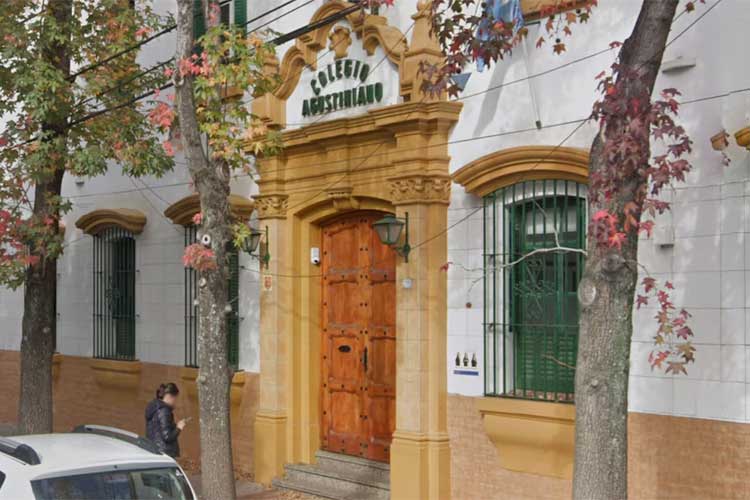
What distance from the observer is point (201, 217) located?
9.71 metres

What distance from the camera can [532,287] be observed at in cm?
1068

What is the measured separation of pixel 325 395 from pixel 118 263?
5.66m

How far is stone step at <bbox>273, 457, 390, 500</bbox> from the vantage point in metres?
12.1

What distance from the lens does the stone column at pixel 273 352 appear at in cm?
1345

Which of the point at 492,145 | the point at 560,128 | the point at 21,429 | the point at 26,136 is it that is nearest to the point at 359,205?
the point at 492,145

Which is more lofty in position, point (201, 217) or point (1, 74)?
point (1, 74)

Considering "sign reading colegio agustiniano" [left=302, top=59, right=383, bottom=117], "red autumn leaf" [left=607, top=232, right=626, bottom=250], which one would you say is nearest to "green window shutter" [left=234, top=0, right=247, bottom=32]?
"sign reading colegio agustiniano" [left=302, top=59, right=383, bottom=117]

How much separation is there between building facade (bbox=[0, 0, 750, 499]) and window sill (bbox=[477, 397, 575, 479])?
2cm

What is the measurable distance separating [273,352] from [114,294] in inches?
195

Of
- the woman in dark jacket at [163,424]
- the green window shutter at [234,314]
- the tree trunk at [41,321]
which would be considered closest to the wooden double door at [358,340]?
the green window shutter at [234,314]

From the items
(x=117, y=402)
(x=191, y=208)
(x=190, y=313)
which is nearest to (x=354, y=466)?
(x=190, y=313)

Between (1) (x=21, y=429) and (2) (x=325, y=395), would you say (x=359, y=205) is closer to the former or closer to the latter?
(2) (x=325, y=395)

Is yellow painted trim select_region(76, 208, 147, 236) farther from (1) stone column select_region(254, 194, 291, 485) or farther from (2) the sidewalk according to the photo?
(2) the sidewalk

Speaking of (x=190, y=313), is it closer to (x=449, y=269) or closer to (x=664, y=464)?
(x=449, y=269)
